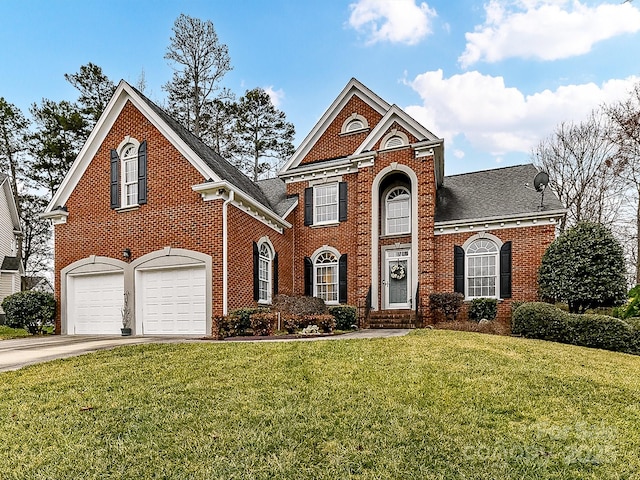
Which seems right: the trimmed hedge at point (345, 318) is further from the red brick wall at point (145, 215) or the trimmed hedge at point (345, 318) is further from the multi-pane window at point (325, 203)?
the multi-pane window at point (325, 203)

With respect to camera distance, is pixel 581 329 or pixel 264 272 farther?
pixel 264 272

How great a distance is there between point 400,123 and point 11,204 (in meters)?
22.7

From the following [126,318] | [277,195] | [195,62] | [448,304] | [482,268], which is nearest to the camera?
[126,318]

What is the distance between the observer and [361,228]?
48.2ft

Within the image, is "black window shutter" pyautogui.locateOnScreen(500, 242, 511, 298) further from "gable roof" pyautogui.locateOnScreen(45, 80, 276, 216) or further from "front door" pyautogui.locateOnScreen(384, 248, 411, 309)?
"gable roof" pyautogui.locateOnScreen(45, 80, 276, 216)

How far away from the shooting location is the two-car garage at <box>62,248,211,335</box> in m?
11.8

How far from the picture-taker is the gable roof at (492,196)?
45.9 ft

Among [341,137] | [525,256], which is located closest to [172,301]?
[341,137]

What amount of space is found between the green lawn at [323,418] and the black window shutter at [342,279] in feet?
26.5

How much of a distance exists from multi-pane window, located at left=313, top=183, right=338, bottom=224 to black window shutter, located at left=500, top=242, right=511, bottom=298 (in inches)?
234

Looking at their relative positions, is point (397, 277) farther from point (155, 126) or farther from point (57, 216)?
point (57, 216)

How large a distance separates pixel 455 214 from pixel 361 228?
3.41 meters

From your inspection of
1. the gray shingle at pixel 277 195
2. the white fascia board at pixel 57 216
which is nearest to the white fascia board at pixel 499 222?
the gray shingle at pixel 277 195

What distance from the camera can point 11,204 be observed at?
78.4 feet
